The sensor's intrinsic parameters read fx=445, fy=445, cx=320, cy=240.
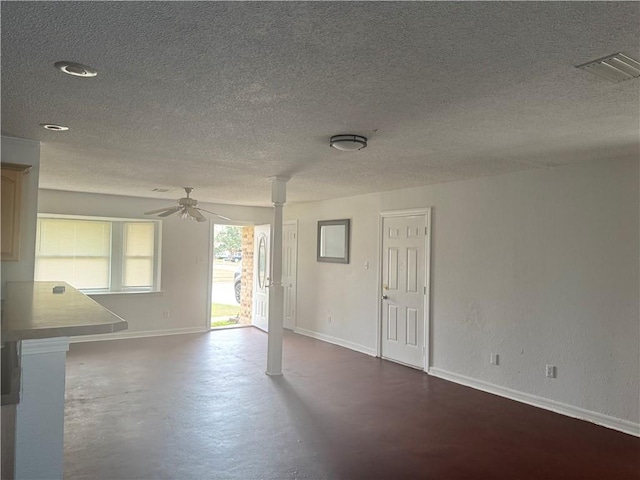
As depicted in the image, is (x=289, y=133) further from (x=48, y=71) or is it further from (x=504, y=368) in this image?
(x=504, y=368)

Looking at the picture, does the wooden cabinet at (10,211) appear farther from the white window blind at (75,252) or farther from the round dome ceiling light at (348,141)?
the white window blind at (75,252)

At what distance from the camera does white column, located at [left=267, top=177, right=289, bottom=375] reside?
16.8 feet

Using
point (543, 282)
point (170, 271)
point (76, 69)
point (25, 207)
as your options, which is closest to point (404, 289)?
point (543, 282)

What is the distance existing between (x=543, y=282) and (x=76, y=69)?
4156 mm

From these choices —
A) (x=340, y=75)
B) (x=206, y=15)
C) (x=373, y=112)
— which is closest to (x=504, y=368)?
(x=373, y=112)

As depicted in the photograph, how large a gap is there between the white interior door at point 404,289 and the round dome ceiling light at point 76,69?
426 cm

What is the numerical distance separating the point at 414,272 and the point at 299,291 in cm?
283

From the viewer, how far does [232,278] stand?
12.5 m

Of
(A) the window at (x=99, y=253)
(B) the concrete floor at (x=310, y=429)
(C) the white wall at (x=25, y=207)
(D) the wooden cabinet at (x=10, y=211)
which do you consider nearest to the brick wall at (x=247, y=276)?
(A) the window at (x=99, y=253)

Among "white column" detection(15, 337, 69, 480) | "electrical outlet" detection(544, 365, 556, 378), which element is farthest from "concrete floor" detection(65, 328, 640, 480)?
"white column" detection(15, 337, 69, 480)

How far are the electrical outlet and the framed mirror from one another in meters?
3.31

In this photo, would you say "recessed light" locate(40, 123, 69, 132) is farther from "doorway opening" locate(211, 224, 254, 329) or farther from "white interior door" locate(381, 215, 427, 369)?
"doorway opening" locate(211, 224, 254, 329)

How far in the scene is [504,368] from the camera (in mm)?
4582

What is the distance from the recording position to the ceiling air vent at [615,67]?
1896mm
